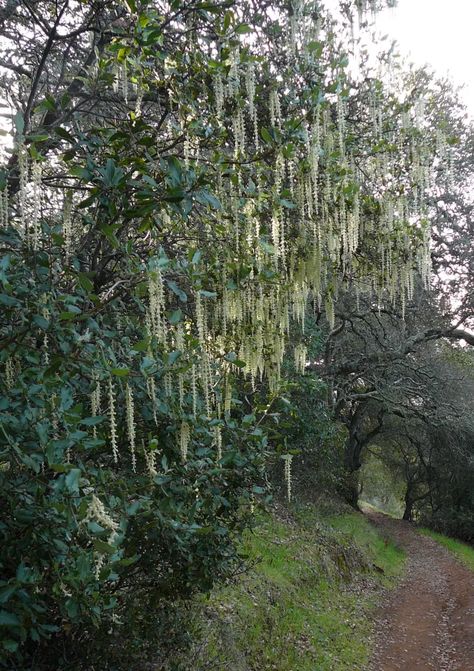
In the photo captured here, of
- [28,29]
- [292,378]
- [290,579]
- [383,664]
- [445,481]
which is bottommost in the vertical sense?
[445,481]

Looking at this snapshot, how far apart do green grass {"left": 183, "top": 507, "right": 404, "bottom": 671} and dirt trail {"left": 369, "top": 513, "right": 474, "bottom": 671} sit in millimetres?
365

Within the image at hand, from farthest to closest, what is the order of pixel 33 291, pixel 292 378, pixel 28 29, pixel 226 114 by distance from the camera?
pixel 292 378 → pixel 28 29 → pixel 226 114 → pixel 33 291

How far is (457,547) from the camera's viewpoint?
1892cm

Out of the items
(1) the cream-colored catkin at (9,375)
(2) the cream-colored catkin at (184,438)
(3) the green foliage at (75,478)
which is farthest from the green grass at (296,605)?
(1) the cream-colored catkin at (9,375)

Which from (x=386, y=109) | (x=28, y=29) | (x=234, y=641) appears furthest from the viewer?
(x=234, y=641)

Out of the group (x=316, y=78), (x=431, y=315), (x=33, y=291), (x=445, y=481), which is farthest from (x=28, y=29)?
(x=445, y=481)

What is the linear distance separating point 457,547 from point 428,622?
32.8 ft

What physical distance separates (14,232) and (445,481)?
76.7 feet

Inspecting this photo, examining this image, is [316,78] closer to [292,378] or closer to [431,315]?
[292,378]

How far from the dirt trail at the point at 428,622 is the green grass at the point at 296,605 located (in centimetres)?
36

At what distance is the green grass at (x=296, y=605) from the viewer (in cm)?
577

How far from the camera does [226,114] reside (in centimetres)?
376

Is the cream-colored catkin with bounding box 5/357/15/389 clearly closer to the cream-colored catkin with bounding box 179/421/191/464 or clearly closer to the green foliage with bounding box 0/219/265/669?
the green foliage with bounding box 0/219/265/669

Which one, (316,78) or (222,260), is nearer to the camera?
(222,260)
